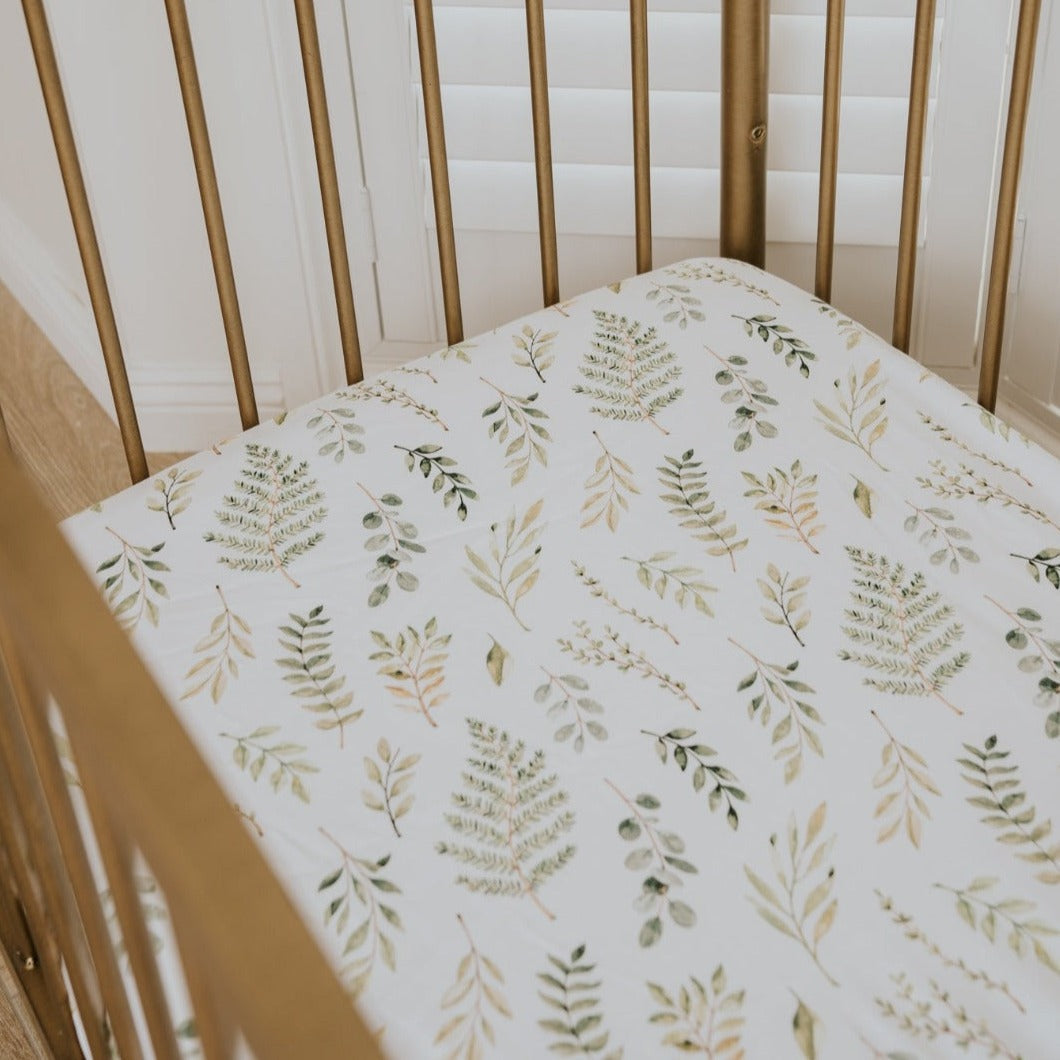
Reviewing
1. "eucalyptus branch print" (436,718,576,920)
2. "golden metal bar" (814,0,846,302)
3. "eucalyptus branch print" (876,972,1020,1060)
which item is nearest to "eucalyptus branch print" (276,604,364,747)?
"eucalyptus branch print" (436,718,576,920)

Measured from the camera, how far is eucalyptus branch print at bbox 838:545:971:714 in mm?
1122

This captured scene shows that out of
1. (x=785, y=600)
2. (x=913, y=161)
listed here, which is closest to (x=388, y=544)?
(x=785, y=600)

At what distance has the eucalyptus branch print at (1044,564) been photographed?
119cm

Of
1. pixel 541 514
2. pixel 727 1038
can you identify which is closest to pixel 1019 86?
pixel 541 514

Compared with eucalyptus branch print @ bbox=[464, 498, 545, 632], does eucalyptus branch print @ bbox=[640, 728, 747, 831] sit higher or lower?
lower

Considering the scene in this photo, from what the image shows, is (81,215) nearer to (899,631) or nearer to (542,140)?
(542,140)

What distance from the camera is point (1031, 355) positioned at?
5.39 ft

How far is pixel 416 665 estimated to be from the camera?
1148 mm

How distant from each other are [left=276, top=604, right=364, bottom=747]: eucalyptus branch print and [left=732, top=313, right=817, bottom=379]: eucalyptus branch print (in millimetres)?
510

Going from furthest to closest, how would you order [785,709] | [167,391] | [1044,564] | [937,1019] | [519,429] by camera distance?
[167,391] < [519,429] < [1044,564] < [785,709] < [937,1019]

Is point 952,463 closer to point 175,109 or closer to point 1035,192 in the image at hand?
point 1035,192

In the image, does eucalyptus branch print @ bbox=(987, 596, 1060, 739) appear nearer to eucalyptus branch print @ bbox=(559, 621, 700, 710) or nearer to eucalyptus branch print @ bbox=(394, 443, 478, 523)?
eucalyptus branch print @ bbox=(559, 621, 700, 710)

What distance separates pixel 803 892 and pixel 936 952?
0.31 feet

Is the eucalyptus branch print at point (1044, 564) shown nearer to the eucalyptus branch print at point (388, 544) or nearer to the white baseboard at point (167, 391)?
the eucalyptus branch print at point (388, 544)
